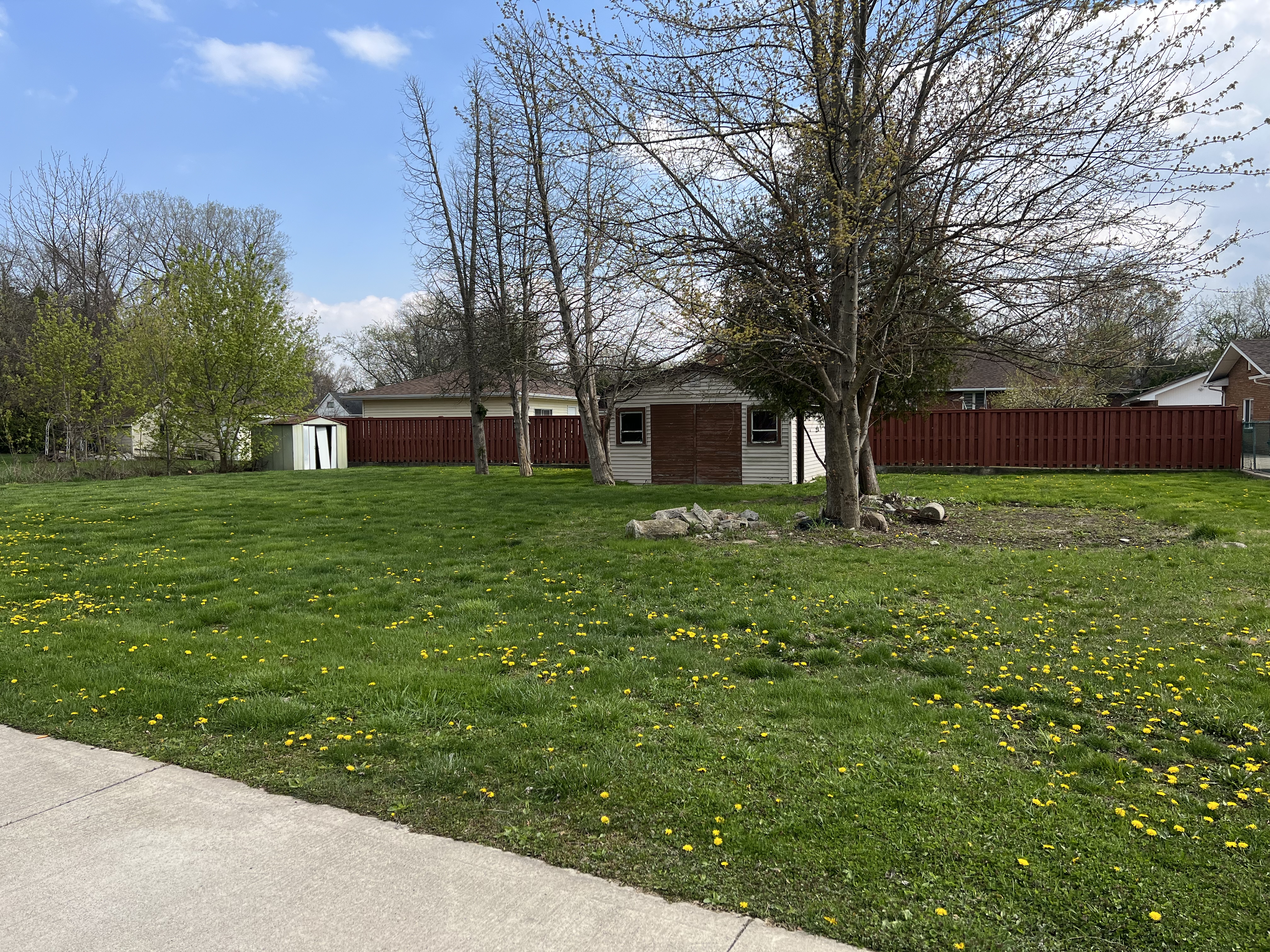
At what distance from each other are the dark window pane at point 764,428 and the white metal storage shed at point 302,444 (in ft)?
47.8

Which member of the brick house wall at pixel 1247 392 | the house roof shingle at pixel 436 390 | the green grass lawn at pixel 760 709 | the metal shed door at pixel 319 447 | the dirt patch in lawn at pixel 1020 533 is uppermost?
the house roof shingle at pixel 436 390

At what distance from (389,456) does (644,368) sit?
19118 mm

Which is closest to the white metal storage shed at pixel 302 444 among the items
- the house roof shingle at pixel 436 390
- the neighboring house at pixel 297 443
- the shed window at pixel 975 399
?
the neighboring house at pixel 297 443

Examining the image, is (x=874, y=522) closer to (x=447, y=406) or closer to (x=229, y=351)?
(x=229, y=351)

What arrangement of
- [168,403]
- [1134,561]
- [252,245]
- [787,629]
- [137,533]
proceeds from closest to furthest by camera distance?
[787,629] < [1134,561] < [137,533] < [168,403] < [252,245]

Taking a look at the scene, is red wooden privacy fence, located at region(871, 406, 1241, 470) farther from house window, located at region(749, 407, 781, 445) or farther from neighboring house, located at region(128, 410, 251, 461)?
neighboring house, located at region(128, 410, 251, 461)

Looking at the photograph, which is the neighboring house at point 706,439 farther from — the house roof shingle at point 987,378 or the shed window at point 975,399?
the shed window at point 975,399

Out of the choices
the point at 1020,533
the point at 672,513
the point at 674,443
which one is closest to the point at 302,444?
the point at 674,443

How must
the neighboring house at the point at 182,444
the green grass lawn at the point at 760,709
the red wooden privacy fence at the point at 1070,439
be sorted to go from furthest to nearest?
1. the neighboring house at the point at 182,444
2. the red wooden privacy fence at the point at 1070,439
3. the green grass lawn at the point at 760,709

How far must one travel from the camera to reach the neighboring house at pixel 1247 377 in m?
25.1

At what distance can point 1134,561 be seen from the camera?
8039 mm

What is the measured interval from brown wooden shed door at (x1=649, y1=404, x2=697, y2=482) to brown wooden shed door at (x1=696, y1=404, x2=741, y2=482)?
0.47 feet

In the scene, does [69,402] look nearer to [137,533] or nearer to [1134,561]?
[137,533]

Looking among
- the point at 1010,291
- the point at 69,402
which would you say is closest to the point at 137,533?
the point at 1010,291
